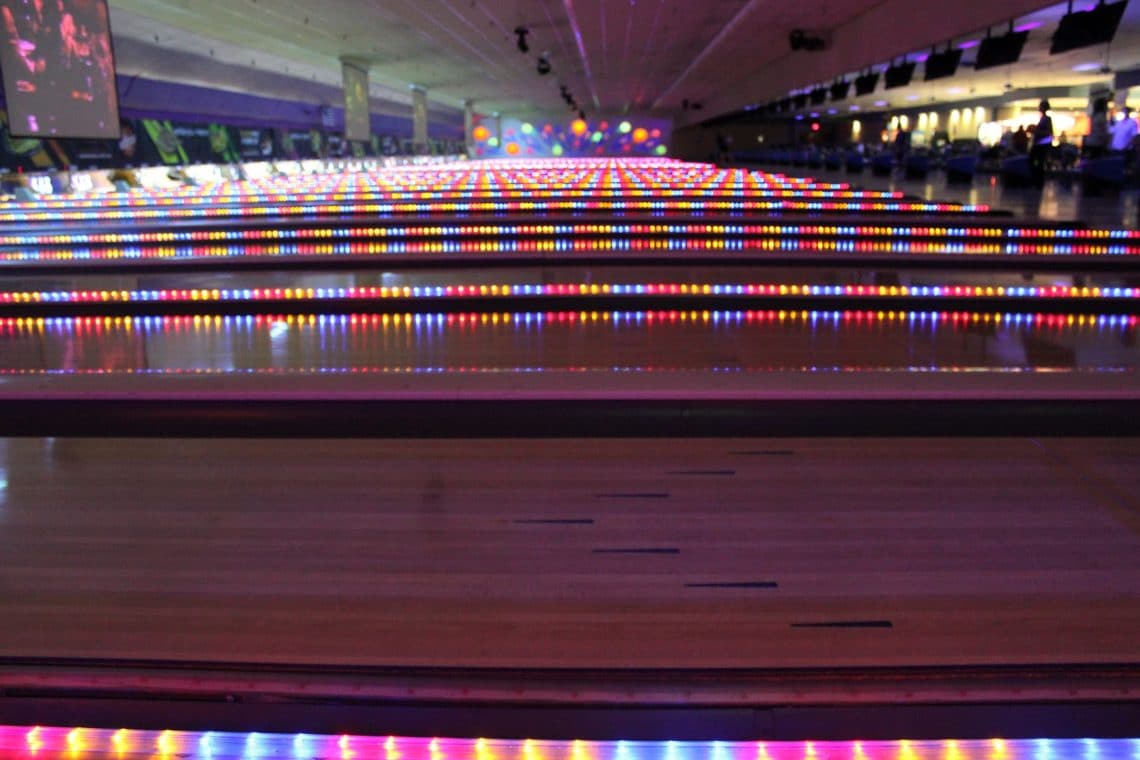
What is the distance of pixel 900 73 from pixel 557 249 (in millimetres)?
7305

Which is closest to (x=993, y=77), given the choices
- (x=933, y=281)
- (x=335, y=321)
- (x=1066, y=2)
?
(x=1066, y=2)

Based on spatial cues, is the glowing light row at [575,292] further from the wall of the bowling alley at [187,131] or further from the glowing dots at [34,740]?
the wall of the bowling alley at [187,131]

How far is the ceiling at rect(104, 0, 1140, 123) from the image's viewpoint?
9.63 m

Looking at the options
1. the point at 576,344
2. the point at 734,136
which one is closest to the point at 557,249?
the point at 576,344

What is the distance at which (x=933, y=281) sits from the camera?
430cm

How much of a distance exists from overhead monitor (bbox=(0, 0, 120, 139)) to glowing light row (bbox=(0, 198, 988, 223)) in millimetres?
842

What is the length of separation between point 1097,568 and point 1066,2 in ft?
23.0

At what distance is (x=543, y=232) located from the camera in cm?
633

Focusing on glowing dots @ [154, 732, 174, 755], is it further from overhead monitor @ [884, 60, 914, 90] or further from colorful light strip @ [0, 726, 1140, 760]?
overhead monitor @ [884, 60, 914, 90]

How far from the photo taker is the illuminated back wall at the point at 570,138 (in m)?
31.8

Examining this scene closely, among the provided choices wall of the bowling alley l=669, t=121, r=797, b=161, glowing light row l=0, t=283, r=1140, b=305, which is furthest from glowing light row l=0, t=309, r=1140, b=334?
wall of the bowling alley l=669, t=121, r=797, b=161

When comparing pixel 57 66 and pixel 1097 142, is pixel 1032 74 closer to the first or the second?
pixel 1097 142

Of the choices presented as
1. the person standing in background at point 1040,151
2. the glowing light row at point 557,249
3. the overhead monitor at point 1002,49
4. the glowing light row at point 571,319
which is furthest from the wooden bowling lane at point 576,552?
the person standing in background at point 1040,151

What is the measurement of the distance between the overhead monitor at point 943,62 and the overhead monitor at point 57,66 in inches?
304
